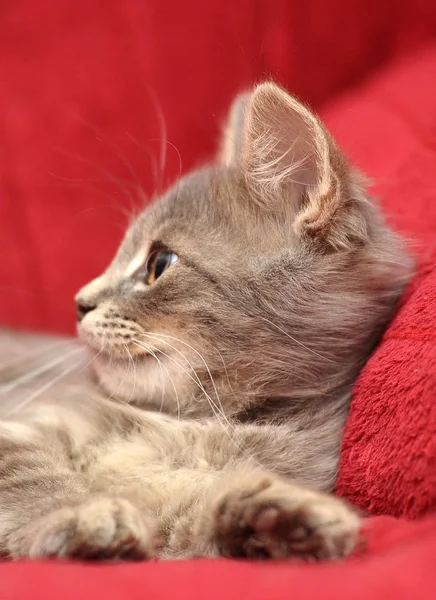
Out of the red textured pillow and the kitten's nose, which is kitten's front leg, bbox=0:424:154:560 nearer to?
the kitten's nose

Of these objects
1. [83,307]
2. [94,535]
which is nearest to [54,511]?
[94,535]

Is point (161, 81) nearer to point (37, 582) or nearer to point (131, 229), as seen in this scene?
point (131, 229)

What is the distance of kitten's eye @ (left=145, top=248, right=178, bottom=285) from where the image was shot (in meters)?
1.28

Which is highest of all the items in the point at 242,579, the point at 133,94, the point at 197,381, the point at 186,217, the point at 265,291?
the point at 133,94

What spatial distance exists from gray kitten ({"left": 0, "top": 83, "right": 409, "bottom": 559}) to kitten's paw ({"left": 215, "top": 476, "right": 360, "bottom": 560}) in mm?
68

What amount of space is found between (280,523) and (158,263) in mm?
583

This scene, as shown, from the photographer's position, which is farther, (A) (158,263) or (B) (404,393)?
(A) (158,263)

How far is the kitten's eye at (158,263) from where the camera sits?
128 cm

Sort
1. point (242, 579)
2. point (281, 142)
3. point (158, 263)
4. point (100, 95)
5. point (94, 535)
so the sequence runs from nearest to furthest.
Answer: point (242, 579), point (94, 535), point (281, 142), point (158, 263), point (100, 95)

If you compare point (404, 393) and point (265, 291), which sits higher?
point (265, 291)

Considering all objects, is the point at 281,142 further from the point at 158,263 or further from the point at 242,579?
the point at 242,579

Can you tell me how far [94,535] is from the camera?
0.90 metres

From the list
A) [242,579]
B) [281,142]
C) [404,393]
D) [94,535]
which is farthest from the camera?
[281,142]

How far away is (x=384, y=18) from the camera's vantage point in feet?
6.73
